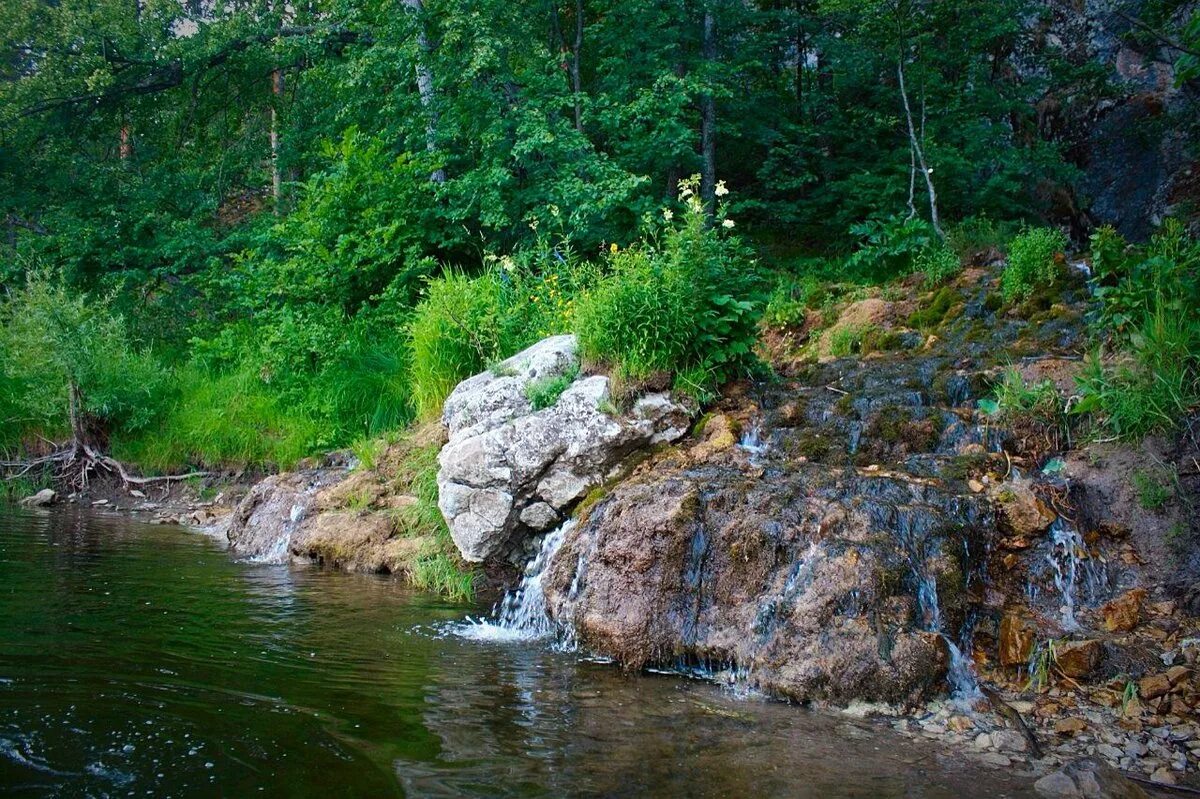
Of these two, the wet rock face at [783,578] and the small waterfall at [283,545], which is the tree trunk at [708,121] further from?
the wet rock face at [783,578]

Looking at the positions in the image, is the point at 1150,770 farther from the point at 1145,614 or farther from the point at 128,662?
the point at 128,662

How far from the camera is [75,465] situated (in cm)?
1363

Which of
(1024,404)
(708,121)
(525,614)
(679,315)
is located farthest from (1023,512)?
(708,121)

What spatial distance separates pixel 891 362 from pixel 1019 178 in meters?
7.77

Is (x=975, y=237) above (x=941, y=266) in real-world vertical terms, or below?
above

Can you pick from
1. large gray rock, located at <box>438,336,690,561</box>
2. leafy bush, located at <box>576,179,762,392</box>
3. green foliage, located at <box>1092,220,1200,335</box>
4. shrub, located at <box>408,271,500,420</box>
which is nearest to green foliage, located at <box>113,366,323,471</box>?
shrub, located at <box>408,271,500,420</box>

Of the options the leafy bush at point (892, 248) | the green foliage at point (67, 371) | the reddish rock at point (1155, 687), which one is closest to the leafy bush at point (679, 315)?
the reddish rock at point (1155, 687)

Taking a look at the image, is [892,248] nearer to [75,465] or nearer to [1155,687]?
[1155,687]

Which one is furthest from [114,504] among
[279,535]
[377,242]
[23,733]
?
[23,733]

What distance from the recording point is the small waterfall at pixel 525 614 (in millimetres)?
6547

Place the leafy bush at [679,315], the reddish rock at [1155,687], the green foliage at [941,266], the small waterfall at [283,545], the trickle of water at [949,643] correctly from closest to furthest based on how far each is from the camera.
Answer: the reddish rock at [1155,687] → the trickle of water at [949,643] → the leafy bush at [679,315] → the small waterfall at [283,545] → the green foliage at [941,266]

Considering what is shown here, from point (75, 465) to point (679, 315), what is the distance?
1104 cm

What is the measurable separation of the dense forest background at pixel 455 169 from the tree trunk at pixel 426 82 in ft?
0.25

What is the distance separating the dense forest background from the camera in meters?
12.7
